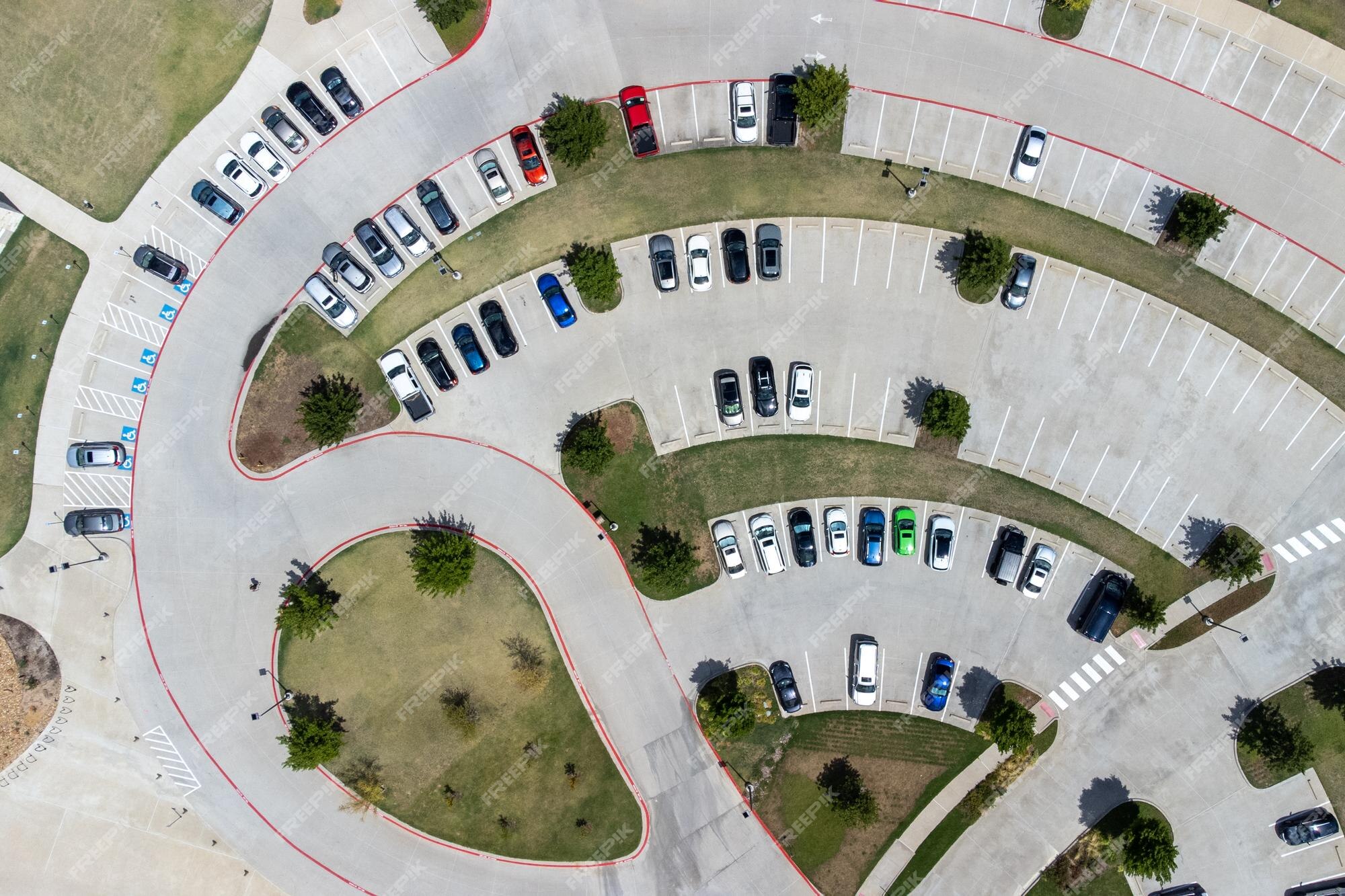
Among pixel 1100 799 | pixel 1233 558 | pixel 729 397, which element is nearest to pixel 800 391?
pixel 729 397

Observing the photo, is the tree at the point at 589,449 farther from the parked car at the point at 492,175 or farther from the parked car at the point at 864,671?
the parked car at the point at 864,671

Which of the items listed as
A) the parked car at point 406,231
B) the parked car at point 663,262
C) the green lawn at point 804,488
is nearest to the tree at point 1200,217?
the green lawn at point 804,488

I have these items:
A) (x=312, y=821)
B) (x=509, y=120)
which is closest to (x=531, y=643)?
(x=312, y=821)

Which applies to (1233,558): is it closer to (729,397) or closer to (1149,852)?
(1149,852)

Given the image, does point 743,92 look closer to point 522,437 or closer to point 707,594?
point 522,437

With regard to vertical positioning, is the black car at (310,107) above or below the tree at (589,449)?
above

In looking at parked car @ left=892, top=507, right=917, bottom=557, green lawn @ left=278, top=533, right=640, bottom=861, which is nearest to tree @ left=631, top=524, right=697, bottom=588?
green lawn @ left=278, top=533, right=640, bottom=861
